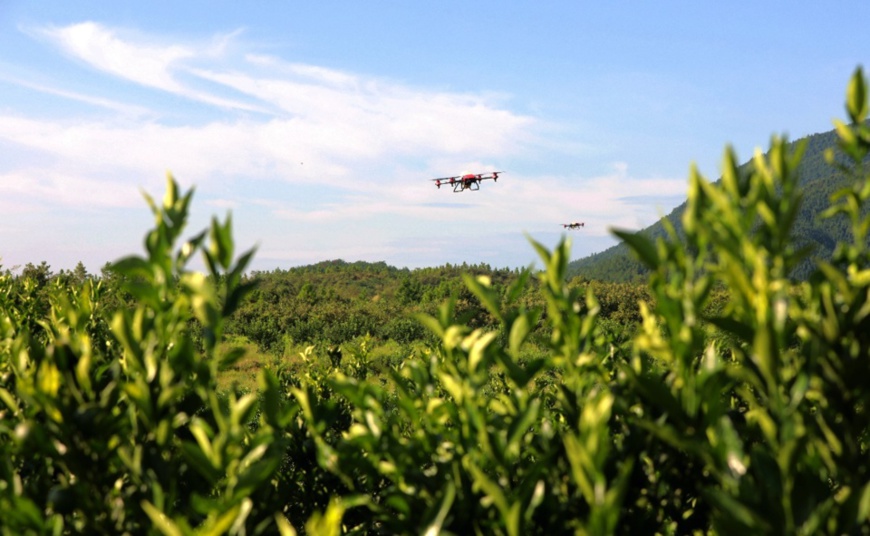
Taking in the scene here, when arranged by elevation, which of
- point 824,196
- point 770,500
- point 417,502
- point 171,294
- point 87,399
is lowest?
point 417,502

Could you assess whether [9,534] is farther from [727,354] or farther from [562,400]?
[727,354]

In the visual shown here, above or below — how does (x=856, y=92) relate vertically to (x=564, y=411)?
above

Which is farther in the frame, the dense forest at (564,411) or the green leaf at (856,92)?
the green leaf at (856,92)

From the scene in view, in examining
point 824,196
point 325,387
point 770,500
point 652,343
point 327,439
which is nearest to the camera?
point 770,500

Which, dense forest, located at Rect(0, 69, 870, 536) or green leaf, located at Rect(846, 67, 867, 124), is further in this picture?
green leaf, located at Rect(846, 67, 867, 124)

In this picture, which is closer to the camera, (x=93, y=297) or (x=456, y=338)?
(x=456, y=338)

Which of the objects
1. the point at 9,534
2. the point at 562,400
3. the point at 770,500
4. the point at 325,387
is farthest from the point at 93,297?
the point at 770,500

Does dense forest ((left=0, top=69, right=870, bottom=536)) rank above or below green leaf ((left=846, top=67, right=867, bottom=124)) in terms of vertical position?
below

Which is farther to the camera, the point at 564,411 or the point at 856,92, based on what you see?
the point at 564,411

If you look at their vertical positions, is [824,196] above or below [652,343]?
above

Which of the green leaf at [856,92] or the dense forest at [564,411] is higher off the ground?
the green leaf at [856,92]

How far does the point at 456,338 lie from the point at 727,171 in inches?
50.7

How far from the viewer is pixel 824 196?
Result: 19188 centimetres

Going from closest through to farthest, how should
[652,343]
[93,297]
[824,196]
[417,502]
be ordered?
[652,343]
[417,502]
[93,297]
[824,196]
